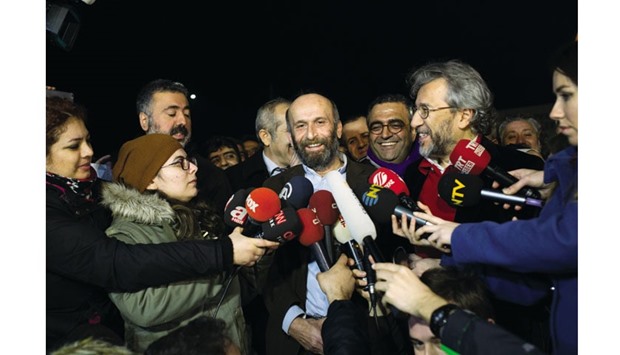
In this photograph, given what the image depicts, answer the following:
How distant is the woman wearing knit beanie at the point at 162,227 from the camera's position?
6.40 ft

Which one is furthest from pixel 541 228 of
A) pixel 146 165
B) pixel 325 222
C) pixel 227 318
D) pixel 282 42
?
pixel 282 42

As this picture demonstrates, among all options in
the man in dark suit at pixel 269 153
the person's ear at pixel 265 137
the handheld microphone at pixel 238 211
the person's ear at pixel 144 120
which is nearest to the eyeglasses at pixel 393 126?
the man in dark suit at pixel 269 153

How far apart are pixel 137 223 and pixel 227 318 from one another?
523mm

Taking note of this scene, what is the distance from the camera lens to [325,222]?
203cm

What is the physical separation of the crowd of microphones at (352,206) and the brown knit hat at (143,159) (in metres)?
0.52

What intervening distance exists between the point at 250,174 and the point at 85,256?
204 cm

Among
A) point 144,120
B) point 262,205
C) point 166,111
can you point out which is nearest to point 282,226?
point 262,205

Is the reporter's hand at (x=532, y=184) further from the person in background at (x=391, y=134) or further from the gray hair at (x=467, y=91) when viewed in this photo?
the person in background at (x=391, y=134)

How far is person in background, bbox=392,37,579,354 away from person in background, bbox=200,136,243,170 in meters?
3.33

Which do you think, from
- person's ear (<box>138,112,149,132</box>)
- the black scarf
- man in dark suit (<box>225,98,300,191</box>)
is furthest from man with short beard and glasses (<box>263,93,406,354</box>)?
person's ear (<box>138,112,149,132</box>)

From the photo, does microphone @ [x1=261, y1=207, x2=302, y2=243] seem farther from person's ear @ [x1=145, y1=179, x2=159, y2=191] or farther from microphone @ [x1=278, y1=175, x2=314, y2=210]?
person's ear @ [x1=145, y1=179, x2=159, y2=191]

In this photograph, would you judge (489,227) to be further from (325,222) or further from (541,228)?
(325,222)

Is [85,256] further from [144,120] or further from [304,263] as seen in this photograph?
[144,120]

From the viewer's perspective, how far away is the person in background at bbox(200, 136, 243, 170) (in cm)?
476
